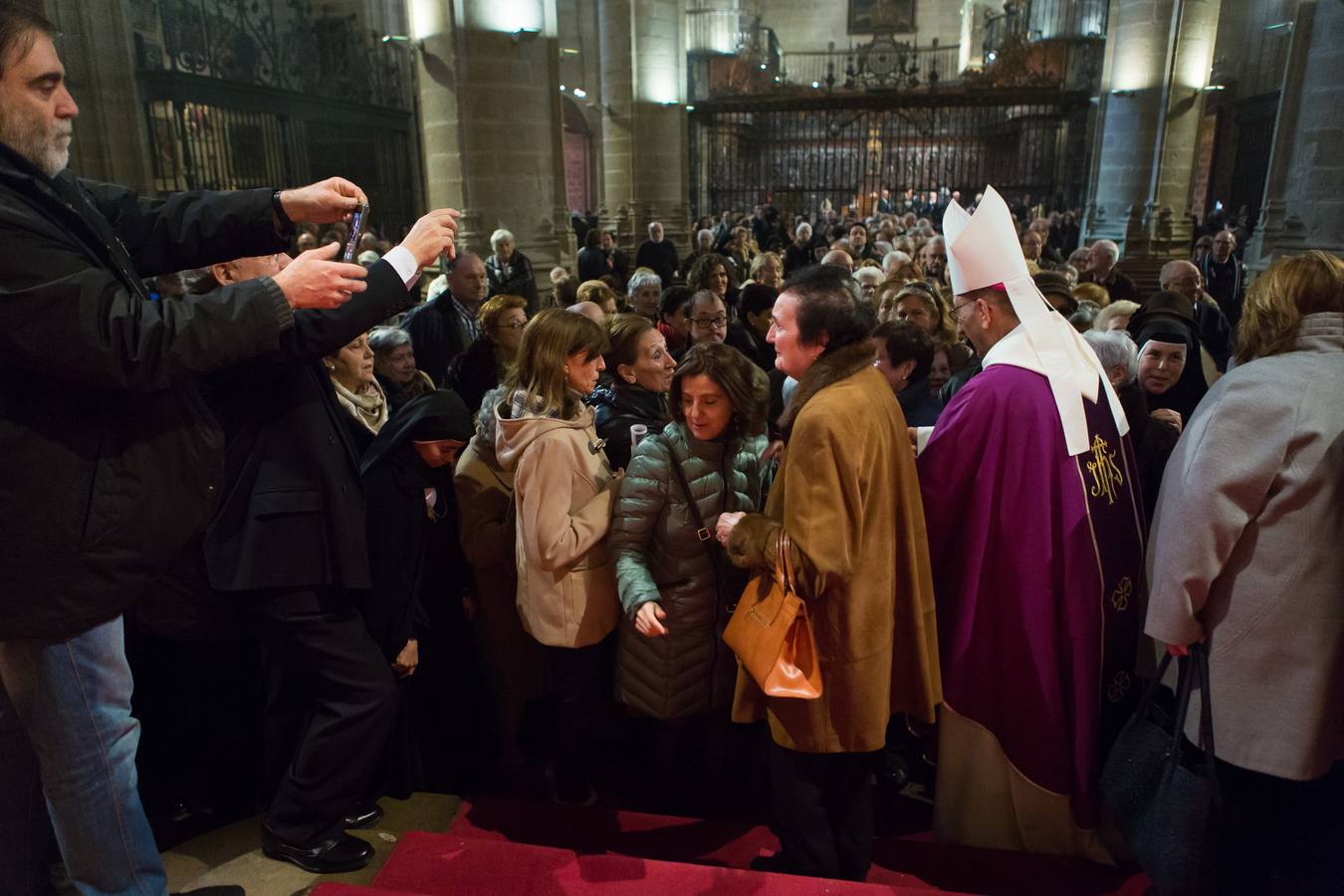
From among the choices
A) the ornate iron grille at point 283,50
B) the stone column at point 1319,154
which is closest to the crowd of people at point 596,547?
the stone column at point 1319,154

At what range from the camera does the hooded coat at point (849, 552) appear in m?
2.10

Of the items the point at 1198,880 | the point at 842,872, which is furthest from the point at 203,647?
the point at 1198,880

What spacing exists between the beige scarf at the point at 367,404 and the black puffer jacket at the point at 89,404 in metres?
1.26

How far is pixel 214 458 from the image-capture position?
6.02 ft

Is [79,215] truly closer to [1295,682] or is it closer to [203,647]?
[203,647]

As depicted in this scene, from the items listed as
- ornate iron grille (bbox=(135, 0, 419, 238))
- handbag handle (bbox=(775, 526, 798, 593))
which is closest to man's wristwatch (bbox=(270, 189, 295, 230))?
handbag handle (bbox=(775, 526, 798, 593))

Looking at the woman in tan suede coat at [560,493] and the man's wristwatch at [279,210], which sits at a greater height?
the man's wristwatch at [279,210]

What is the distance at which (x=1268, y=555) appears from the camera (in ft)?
6.97

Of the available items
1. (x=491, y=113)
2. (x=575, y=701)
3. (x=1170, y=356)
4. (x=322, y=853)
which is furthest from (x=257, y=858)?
(x=491, y=113)

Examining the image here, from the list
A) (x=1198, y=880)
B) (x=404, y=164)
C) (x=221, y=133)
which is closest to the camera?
(x=1198, y=880)

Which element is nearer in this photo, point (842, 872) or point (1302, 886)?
point (842, 872)

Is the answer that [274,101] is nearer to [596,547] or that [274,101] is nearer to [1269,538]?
[596,547]

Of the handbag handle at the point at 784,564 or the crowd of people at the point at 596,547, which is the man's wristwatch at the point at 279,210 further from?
the handbag handle at the point at 784,564

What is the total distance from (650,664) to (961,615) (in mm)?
928
